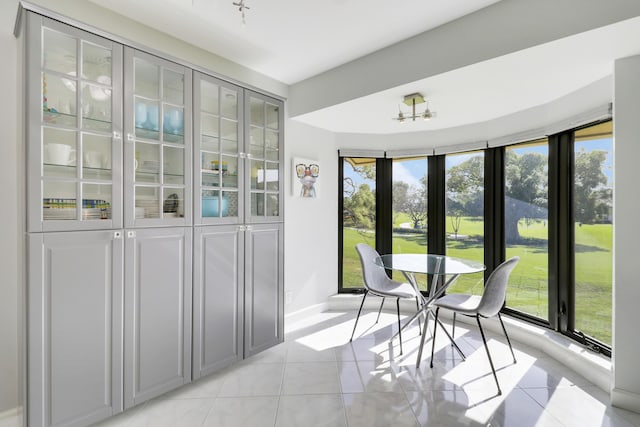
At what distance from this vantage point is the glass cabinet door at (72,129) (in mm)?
1583

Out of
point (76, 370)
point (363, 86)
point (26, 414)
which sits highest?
point (363, 86)

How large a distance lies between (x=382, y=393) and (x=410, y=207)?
245 cm

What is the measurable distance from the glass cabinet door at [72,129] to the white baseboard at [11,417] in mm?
1156

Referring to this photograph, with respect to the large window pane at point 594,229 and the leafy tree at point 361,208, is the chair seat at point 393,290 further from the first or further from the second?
the large window pane at point 594,229

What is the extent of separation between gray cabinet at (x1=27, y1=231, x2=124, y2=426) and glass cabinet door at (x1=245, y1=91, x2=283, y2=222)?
1.10 meters

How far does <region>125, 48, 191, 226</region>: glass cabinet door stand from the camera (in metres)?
1.92

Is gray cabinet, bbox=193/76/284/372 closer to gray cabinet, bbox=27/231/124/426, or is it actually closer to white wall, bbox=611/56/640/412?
gray cabinet, bbox=27/231/124/426

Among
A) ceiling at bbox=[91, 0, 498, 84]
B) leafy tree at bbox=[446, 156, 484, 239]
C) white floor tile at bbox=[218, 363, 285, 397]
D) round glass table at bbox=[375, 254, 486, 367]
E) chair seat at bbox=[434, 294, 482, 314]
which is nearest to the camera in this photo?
ceiling at bbox=[91, 0, 498, 84]

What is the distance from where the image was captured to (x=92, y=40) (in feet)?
5.81

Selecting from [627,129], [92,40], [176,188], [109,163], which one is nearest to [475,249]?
[627,129]

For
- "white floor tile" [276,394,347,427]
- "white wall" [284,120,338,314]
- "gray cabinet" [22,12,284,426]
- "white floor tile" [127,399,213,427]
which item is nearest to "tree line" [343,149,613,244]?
"white wall" [284,120,338,314]

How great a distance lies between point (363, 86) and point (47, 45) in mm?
2104

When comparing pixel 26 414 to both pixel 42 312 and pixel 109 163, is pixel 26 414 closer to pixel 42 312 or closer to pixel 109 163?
pixel 42 312

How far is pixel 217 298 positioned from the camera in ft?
7.71
